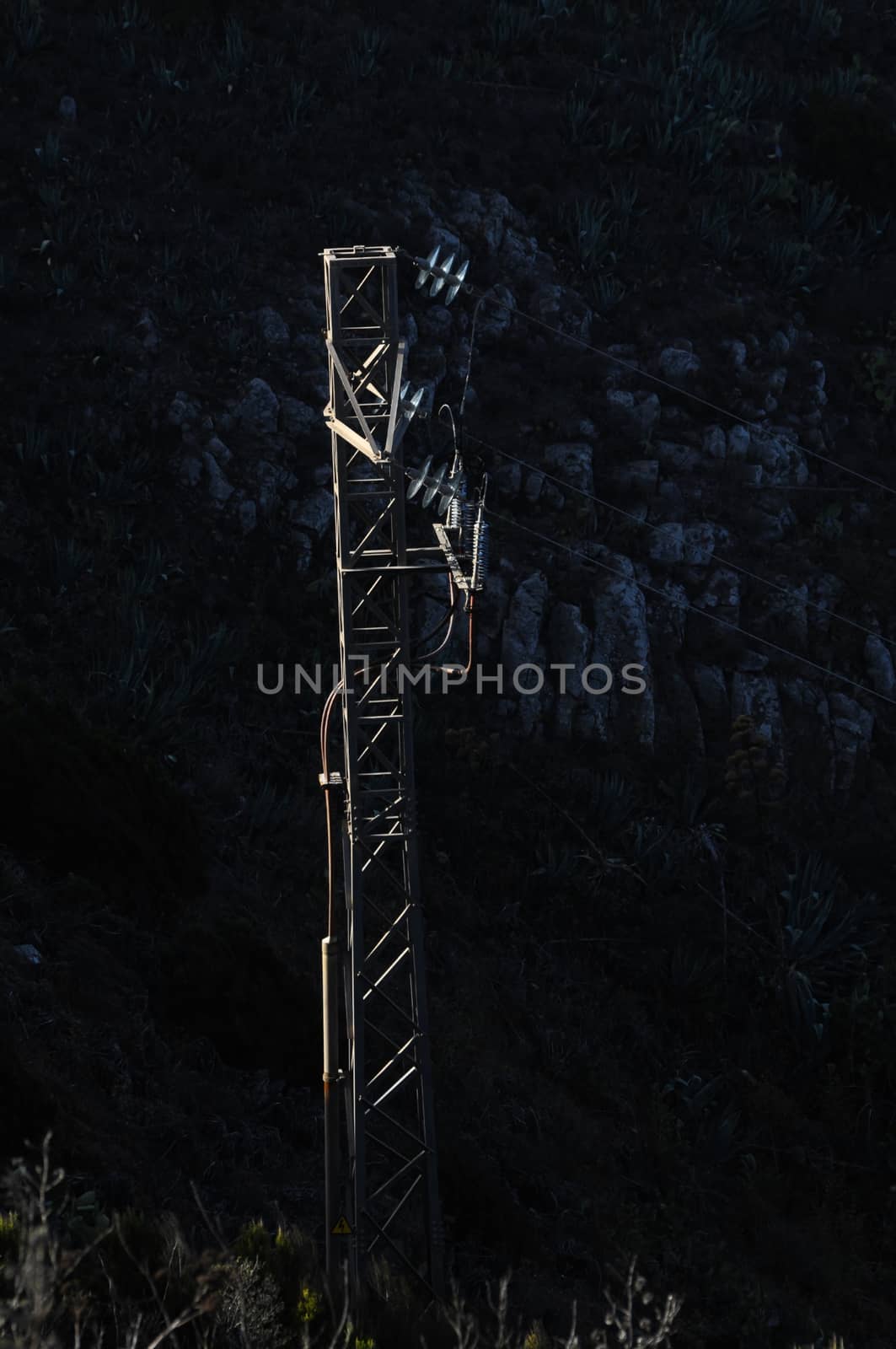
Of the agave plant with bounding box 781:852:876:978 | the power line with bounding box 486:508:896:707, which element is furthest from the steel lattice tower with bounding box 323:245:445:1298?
the power line with bounding box 486:508:896:707

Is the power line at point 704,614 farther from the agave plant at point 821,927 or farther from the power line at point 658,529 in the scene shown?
the agave plant at point 821,927

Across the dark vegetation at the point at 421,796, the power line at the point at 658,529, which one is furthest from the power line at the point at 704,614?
the dark vegetation at the point at 421,796

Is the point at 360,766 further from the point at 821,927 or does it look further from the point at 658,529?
the point at 658,529

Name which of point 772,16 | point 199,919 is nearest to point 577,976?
point 199,919

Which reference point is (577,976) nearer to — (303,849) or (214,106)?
(303,849)

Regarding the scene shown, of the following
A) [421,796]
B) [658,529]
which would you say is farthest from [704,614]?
[421,796]

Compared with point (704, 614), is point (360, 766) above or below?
above
